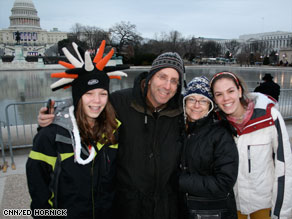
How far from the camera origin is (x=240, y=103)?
233cm

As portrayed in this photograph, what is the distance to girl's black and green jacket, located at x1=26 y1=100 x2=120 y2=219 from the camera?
192cm

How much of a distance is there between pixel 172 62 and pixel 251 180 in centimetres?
144

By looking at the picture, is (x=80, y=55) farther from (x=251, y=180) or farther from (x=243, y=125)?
(x=251, y=180)

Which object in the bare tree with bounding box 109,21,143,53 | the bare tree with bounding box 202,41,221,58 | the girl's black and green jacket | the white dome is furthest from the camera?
the white dome

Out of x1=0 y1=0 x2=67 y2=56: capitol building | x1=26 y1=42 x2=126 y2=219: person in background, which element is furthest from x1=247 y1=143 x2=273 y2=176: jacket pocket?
x1=0 y1=0 x2=67 y2=56: capitol building

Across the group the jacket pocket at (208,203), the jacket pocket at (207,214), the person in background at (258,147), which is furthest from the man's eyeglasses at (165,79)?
the jacket pocket at (207,214)

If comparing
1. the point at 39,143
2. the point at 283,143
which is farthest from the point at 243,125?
the point at 39,143

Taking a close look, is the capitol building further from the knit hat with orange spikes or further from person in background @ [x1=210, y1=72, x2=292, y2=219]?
person in background @ [x1=210, y1=72, x2=292, y2=219]

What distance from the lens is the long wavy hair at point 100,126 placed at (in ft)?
6.85

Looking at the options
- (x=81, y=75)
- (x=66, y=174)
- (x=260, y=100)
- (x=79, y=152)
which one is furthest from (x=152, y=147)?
(x=260, y=100)

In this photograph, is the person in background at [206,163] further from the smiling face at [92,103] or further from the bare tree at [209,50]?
the bare tree at [209,50]

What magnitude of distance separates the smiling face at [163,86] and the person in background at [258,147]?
417 millimetres

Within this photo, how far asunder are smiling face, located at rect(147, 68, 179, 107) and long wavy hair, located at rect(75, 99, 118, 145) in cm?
45

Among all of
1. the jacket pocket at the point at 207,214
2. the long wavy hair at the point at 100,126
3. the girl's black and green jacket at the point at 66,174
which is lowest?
the jacket pocket at the point at 207,214
